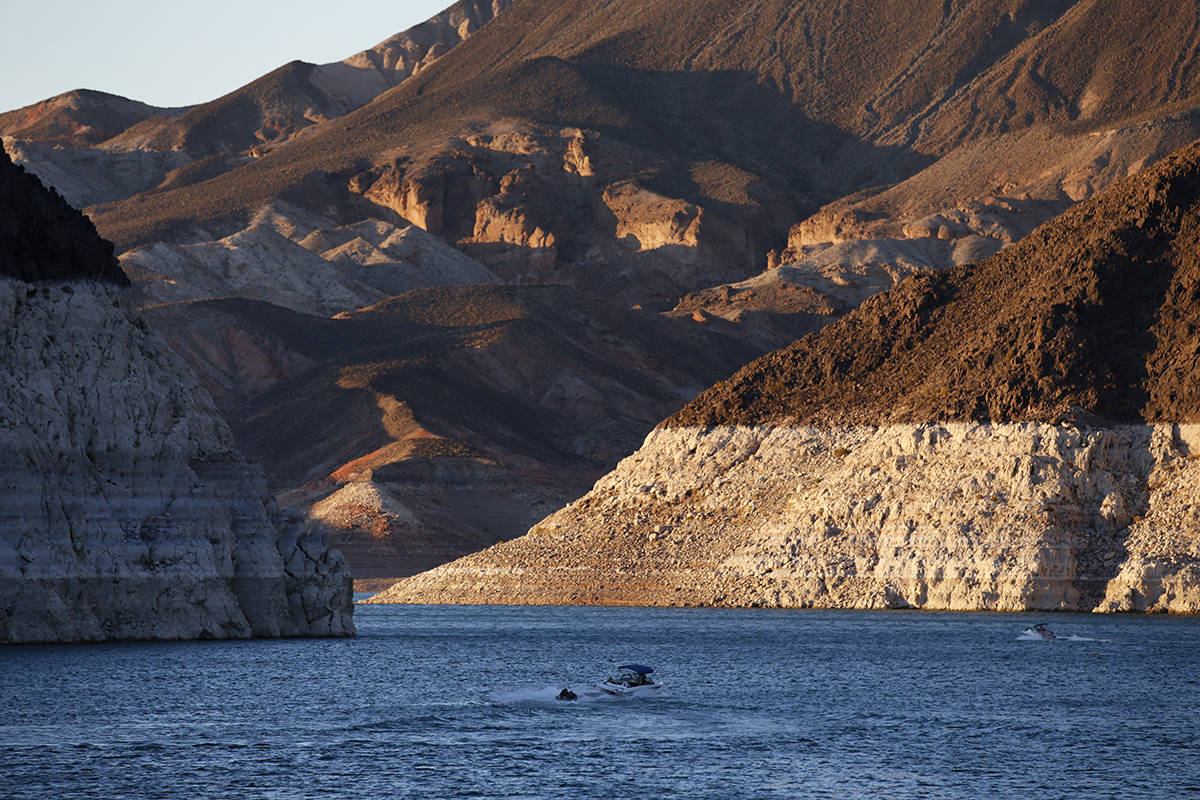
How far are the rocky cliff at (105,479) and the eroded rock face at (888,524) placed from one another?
Answer: 3689 cm

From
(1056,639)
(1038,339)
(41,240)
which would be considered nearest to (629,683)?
(1056,639)

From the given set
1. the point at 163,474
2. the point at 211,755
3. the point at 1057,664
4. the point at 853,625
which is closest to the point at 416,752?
the point at 211,755

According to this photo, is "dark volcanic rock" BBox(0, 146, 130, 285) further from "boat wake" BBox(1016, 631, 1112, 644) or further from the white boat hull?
"boat wake" BBox(1016, 631, 1112, 644)

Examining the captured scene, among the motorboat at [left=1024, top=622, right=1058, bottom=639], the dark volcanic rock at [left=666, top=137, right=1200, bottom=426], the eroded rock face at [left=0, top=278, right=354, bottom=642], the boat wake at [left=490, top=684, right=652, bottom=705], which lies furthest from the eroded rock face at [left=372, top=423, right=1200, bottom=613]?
the eroded rock face at [left=0, top=278, right=354, bottom=642]

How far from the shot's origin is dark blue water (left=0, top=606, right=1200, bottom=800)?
4950cm

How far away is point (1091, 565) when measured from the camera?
98438 millimetres

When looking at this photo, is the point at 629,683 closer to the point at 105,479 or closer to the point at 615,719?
the point at 615,719

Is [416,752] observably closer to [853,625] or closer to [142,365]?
[142,365]

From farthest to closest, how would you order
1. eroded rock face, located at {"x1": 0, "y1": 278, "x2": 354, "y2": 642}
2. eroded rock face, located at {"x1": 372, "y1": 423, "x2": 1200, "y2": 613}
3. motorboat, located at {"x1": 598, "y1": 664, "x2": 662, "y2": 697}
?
eroded rock face, located at {"x1": 372, "y1": 423, "x2": 1200, "y2": 613}, eroded rock face, located at {"x1": 0, "y1": 278, "x2": 354, "y2": 642}, motorboat, located at {"x1": 598, "y1": 664, "x2": 662, "y2": 697}

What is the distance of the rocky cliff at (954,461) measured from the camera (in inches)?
3893

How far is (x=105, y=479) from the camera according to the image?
7200cm

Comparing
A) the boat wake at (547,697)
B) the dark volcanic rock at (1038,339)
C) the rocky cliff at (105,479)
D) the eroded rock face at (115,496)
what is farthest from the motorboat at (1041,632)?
the eroded rock face at (115,496)

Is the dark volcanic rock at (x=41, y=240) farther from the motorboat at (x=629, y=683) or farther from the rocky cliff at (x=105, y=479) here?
the motorboat at (x=629, y=683)

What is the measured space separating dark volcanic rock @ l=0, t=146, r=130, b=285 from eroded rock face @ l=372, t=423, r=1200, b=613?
4704 cm
